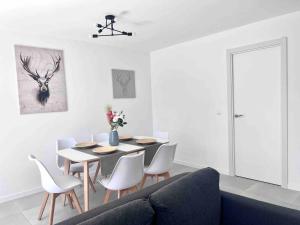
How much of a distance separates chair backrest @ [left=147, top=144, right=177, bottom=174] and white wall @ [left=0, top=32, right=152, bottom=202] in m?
1.52

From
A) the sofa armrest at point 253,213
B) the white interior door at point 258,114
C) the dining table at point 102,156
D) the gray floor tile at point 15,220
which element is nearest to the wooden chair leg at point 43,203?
the gray floor tile at point 15,220

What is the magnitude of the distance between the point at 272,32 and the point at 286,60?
447 millimetres

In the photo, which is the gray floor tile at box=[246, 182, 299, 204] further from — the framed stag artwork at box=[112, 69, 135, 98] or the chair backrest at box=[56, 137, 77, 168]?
the framed stag artwork at box=[112, 69, 135, 98]

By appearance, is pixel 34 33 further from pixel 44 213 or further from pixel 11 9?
pixel 44 213

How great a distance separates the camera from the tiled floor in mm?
2582

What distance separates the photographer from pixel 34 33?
328cm

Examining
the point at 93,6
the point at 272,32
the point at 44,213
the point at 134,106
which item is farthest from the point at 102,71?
the point at 272,32

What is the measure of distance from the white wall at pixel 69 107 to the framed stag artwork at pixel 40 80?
0.08m

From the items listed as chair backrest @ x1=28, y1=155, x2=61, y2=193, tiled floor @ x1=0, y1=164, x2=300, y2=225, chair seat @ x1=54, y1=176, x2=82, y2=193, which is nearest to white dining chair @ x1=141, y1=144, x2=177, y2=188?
tiled floor @ x1=0, y1=164, x2=300, y2=225

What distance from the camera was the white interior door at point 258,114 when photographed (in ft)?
10.4

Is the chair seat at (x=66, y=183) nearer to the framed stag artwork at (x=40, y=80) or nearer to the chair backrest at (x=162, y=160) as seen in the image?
the chair backrest at (x=162, y=160)

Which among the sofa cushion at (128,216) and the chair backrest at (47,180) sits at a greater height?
the sofa cushion at (128,216)

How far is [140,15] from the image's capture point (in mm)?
2791

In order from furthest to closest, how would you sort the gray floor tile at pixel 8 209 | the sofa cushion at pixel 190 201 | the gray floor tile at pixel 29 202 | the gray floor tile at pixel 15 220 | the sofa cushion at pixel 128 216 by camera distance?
1. the gray floor tile at pixel 29 202
2. the gray floor tile at pixel 8 209
3. the gray floor tile at pixel 15 220
4. the sofa cushion at pixel 190 201
5. the sofa cushion at pixel 128 216
